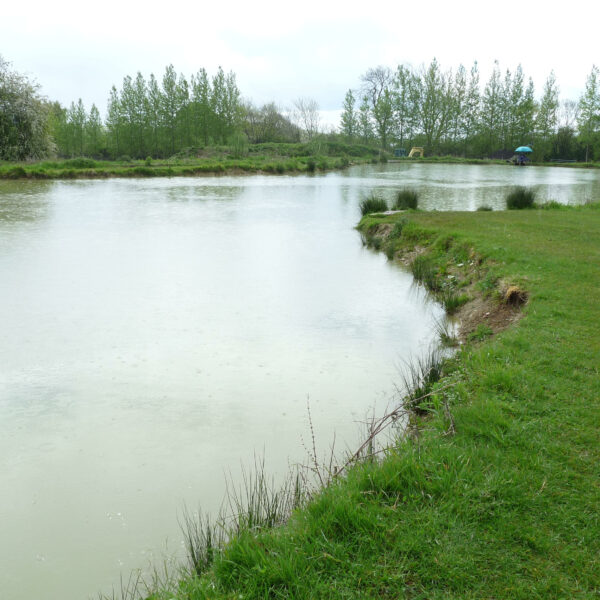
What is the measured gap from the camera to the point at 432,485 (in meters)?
2.25

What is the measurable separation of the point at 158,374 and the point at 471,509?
2756mm

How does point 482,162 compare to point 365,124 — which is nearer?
point 482,162

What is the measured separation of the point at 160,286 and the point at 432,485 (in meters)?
5.16

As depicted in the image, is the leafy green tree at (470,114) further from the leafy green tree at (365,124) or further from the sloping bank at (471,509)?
the sloping bank at (471,509)

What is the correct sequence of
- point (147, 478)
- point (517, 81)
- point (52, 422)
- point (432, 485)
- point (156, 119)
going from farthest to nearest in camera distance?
point (517, 81) < point (156, 119) < point (52, 422) < point (147, 478) < point (432, 485)

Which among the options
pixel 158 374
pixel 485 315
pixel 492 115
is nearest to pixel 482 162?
pixel 492 115

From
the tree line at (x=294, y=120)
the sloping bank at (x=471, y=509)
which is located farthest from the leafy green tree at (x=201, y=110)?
the sloping bank at (x=471, y=509)

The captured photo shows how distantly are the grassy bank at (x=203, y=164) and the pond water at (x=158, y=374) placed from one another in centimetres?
1655

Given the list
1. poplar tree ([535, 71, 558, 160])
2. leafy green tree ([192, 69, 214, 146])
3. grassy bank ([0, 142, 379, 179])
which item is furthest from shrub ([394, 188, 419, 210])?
poplar tree ([535, 71, 558, 160])

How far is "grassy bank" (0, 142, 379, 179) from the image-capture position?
2447cm

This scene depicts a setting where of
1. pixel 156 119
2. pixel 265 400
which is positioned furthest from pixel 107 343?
pixel 156 119

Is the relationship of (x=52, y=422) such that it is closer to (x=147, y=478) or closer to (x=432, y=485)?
(x=147, y=478)

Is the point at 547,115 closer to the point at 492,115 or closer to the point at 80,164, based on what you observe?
the point at 492,115

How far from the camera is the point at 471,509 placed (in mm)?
2109
